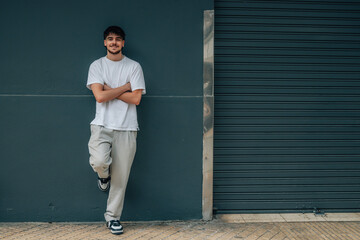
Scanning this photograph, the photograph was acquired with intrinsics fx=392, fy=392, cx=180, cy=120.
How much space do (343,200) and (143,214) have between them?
2.78 meters

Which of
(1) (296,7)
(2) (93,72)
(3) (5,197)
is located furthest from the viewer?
(1) (296,7)

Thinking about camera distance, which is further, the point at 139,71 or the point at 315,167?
the point at 315,167

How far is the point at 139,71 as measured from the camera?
4609 millimetres

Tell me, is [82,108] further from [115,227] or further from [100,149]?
[115,227]

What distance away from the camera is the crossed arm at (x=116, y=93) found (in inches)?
174

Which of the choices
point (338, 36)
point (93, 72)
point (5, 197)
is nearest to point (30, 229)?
point (5, 197)

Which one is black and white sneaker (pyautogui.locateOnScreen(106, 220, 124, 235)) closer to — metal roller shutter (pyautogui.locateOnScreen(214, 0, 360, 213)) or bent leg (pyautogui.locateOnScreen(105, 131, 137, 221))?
bent leg (pyautogui.locateOnScreen(105, 131, 137, 221))

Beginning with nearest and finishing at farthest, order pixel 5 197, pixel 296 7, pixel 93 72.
→ pixel 93 72 → pixel 5 197 → pixel 296 7

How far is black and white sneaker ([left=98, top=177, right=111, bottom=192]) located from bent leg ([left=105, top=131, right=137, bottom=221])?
10 centimetres

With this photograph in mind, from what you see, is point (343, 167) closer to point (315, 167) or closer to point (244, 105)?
point (315, 167)

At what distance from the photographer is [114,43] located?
179 inches

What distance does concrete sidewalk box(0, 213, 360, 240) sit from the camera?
14.7 feet

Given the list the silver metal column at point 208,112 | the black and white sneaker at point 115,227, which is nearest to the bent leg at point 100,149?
the black and white sneaker at point 115,227

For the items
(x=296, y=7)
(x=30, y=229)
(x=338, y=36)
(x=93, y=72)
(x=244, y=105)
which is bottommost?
(x=30, y=229)
